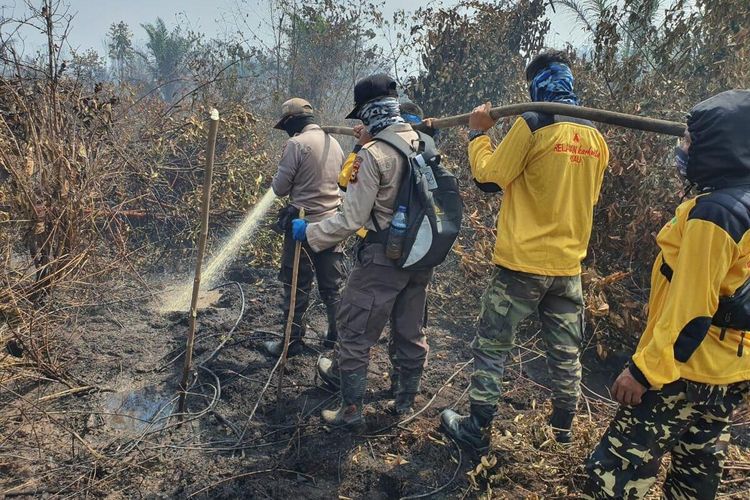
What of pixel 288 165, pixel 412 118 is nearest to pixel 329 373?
pixel 288 165

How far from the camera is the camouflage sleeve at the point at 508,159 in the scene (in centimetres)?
263

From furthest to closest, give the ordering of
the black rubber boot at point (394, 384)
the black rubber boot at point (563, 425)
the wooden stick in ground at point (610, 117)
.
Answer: the black rubber boot at point (394, 384)
the black rubber boot at point (563, 425)
the wooden stick in ground at point (610, 117)

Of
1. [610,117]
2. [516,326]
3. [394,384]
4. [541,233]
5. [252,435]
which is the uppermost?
[610,117]

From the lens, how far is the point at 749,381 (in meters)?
1.91

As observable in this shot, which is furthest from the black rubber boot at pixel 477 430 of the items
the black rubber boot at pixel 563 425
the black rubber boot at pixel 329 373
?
the black rubber boot at pixel 329 373

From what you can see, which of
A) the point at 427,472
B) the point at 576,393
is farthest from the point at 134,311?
the point at 576,393

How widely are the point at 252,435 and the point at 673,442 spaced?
2.45 meters

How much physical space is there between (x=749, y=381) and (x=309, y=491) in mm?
2223

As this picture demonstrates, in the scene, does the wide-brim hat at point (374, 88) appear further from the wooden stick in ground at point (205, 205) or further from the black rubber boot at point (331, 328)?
the black rubber boot at point (331, 328)

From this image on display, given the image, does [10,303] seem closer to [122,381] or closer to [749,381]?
[122,381]

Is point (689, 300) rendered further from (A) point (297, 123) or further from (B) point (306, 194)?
(A) point (297, 123)

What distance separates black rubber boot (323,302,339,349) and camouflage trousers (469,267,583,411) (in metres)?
1.69

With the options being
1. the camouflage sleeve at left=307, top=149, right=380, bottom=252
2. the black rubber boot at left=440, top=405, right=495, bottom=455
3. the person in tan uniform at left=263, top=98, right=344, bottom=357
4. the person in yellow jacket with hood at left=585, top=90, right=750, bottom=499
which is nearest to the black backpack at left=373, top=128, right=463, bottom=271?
the camouflage sleeve at left=307, top=149, right=380, bottom=252

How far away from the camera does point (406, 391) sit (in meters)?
3.49
